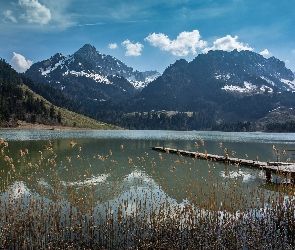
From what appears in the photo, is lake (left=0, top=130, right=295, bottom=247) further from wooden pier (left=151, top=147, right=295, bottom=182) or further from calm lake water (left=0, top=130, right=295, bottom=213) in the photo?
wooden pier (left=151, top=147, right=295, bottom=182)

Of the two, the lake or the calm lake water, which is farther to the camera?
the calm lake water

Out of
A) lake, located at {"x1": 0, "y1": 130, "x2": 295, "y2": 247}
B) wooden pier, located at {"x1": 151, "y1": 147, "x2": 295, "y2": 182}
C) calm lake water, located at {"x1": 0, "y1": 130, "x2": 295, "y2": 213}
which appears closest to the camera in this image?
lake, located at {"x1": 0, "y1": 130, "x2": 295, "y2": 247}

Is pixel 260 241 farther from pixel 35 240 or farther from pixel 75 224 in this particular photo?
pixel 35 240

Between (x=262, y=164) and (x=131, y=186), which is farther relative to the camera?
(x=262, y=164)

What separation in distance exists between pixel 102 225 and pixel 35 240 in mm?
3112

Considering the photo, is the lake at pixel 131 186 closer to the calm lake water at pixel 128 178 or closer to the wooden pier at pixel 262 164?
the calm lake water at pixel 128 178

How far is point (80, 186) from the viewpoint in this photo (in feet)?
81.4

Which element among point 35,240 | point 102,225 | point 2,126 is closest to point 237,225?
point 102,225

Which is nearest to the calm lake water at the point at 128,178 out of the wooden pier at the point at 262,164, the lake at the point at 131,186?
the lake at the point at 131,186

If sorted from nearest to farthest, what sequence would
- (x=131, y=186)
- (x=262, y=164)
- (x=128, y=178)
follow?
(x=131, y=186) → (x=128, y=178) → (x=262, y=164)

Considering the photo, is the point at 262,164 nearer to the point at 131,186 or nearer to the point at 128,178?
the point at 128,178

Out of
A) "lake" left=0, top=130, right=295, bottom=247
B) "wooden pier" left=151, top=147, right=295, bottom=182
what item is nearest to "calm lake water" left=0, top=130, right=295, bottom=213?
"lake" left=0, top=130, right=295, bottom=247

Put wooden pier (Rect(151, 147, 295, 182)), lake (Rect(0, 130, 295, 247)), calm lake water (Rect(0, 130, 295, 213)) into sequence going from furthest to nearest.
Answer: wooden pier (Rect(151, 147, 295, 182)) → calm lake water (Rect(0, 130, 295, 213)) → lake (Rect(0, 130, 295, 247))

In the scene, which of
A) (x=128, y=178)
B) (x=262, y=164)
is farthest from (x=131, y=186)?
(x=262, y=164)
